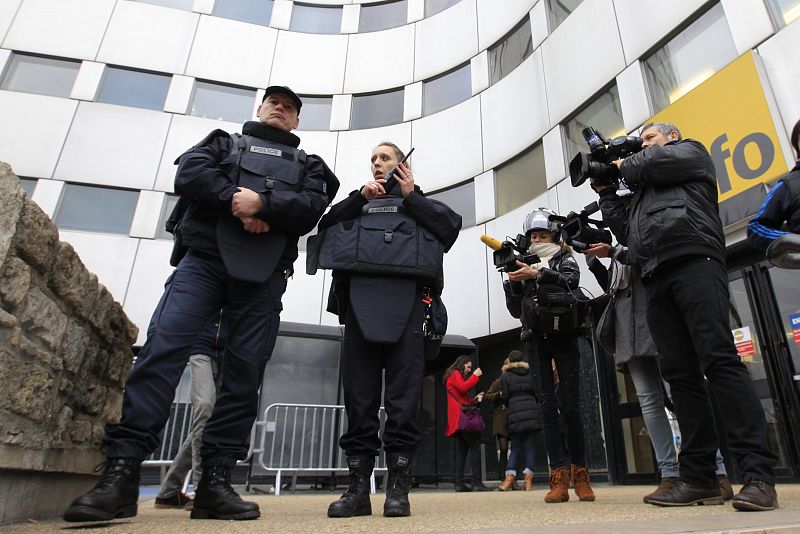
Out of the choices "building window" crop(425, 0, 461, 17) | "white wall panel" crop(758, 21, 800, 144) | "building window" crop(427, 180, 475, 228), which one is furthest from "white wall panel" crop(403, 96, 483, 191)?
"white wall panel" crop(758, 21, 800, 144)

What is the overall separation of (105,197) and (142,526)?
10.2 meters

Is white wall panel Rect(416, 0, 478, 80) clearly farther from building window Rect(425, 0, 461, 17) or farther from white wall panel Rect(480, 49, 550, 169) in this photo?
white wall panel Rect(480, 49, 550, 169)

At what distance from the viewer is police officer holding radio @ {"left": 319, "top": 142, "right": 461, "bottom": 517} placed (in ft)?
7.32

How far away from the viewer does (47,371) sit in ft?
5.92

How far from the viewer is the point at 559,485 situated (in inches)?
114

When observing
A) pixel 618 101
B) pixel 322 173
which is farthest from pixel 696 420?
pixel 618 101

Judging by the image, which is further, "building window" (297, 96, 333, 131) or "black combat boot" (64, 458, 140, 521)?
"building window" (297, 96, 333, 131)

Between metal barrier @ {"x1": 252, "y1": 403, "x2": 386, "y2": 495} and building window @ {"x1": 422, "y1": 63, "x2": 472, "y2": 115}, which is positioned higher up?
building window @ {"x1": 422, "y1": 63, "x2": 472, "y2": 115}

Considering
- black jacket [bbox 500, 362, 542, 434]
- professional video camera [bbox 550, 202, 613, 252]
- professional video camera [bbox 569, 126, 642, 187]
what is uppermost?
professional video camera [bbox 569, 126, 642, 187]

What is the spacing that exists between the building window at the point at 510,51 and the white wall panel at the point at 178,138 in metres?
5.88

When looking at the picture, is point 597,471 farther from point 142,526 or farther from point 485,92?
point 485,92

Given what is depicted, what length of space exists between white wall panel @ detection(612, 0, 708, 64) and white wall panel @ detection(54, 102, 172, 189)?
9284 millimetres

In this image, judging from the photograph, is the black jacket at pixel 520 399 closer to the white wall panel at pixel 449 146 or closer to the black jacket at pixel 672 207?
the black jacket at pixel 672 207

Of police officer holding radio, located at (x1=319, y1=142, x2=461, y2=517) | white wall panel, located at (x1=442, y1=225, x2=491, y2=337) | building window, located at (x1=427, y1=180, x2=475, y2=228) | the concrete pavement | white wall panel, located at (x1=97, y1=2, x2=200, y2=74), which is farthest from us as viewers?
white wall panel, located at (x1=97, y1=2, x2=200, y2=74)
